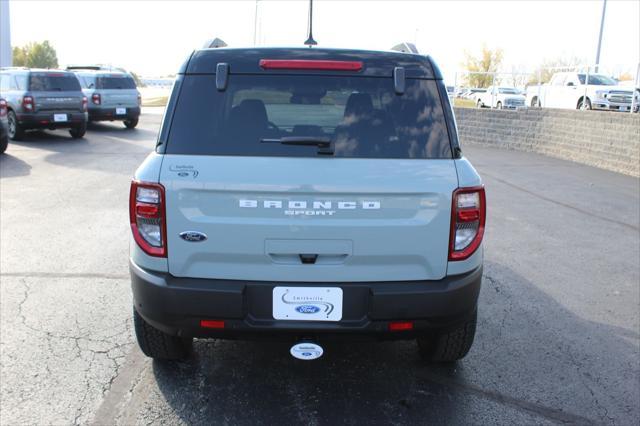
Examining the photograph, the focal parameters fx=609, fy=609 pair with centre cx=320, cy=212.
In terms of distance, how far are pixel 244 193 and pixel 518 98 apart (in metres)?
25.0

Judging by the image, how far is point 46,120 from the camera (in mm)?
16188

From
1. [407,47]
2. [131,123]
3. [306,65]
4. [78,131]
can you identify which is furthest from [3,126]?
[306,65]

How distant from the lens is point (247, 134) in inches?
120

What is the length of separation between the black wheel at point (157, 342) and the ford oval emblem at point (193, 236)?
0.74m

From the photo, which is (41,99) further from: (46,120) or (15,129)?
(15,129)

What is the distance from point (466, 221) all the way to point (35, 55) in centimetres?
8632

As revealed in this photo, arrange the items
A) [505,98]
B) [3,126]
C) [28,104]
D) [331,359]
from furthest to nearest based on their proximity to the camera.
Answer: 1. [505,98]
2. [28,104]
3. [3,126]
4. [331,359]

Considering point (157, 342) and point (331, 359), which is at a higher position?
point (157, 342)

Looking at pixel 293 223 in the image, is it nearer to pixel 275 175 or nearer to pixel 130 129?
pixel 275 175

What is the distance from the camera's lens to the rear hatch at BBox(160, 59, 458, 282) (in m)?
2.93

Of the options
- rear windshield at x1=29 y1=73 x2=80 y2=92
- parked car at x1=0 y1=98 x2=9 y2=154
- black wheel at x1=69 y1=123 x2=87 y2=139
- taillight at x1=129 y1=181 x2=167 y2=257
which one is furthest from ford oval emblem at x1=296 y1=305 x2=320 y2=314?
black wheel at x1=69 y1=123 x2=87 y2=139

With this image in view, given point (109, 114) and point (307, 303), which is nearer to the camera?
point (307, 303)

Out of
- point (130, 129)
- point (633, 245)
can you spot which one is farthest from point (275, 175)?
point (130, 129)

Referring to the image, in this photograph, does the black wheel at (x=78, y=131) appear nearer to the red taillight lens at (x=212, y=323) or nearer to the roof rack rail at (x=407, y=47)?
the roof rack rail at (x=407, y=47)
